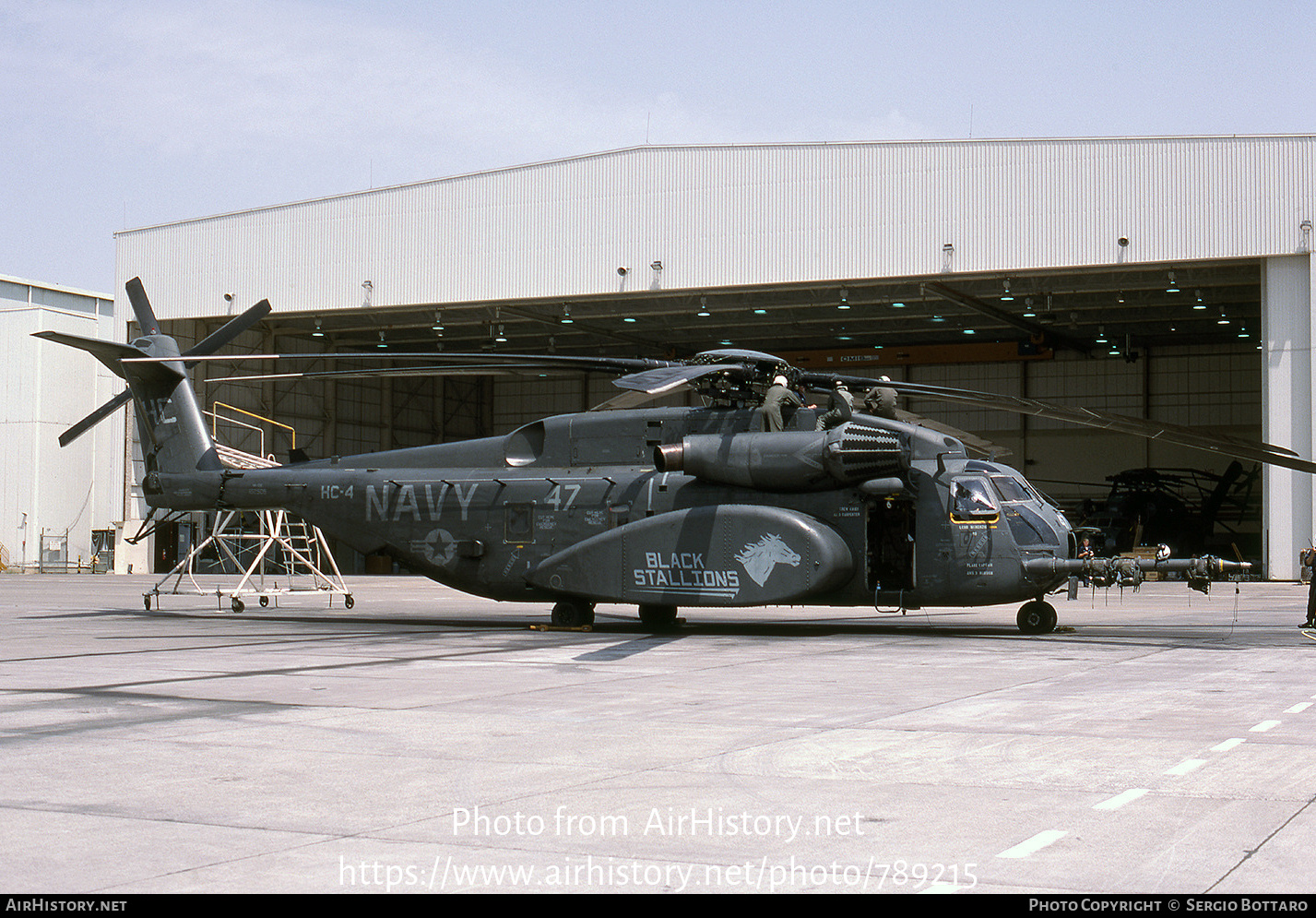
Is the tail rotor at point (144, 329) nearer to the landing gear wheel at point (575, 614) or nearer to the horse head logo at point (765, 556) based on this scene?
the landing gear wheel at point (575, 614)

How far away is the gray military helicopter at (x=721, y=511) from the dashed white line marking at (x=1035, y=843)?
948 cm

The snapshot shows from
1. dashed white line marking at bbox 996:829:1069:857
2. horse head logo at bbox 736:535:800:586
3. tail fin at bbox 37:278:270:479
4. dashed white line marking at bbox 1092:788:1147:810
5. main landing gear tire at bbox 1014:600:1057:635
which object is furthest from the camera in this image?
tail fin at bbox 37:278:270:479

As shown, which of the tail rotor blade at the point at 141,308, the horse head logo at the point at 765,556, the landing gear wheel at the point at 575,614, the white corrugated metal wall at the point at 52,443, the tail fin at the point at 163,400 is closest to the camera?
the horse head logo at the point at 765,556

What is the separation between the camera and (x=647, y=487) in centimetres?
1816

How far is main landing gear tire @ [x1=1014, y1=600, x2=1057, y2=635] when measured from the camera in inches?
685

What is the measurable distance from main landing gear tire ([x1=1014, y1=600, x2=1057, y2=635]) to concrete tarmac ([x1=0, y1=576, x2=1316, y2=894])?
2.70 m

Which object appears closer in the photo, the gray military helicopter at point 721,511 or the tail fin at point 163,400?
the gray military helicopter at point 721,511

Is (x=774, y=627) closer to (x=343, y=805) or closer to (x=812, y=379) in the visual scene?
(x=812, y=379)

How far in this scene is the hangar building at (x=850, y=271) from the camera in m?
35.0

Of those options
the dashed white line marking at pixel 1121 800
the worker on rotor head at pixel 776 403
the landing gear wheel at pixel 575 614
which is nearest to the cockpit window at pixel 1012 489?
the worker on rotor head at pixel 776 403

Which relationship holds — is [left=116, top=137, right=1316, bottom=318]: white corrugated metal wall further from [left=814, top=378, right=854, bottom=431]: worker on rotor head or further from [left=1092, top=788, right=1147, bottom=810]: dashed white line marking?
[left=1092, top=788, right=1147, bottom=810]: dashed white line marking

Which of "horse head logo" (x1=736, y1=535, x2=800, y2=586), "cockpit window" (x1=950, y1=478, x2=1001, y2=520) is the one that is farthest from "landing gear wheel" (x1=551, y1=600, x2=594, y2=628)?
"cockpit window" (x1=950, y1=478, x2=1001, y2=520)

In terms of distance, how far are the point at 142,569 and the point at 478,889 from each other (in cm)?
5244
